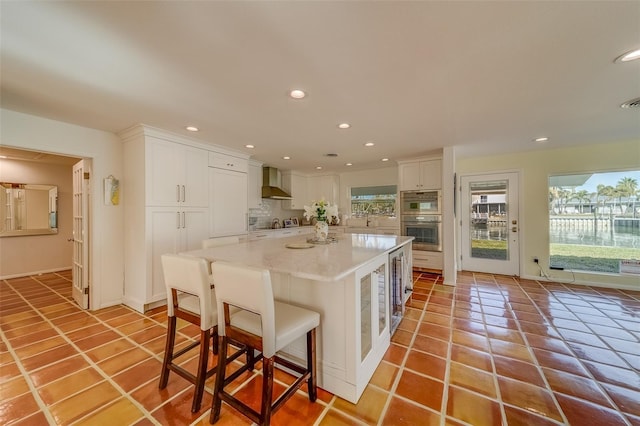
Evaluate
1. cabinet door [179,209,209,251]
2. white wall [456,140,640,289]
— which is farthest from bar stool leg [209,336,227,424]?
white wall [456,140,640,289]

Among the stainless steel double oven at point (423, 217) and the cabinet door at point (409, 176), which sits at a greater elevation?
the cabinet door at point (409, 176)

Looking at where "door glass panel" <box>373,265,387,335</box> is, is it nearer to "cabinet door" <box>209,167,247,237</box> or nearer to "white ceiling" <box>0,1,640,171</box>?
"white ceiling" <box>0,1,640,171</box>

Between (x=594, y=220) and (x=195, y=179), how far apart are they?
639cm

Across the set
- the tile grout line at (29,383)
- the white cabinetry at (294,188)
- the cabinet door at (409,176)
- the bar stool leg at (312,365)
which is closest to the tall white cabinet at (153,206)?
the tile grout line at (29,383)

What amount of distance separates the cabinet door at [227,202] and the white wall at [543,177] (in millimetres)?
4748

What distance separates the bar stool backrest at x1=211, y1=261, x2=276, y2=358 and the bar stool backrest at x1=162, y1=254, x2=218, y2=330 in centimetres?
18

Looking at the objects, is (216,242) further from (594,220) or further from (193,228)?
(594,220)

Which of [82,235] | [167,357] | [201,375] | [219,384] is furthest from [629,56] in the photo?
[82,235]

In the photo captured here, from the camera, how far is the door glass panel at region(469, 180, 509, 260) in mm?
4449

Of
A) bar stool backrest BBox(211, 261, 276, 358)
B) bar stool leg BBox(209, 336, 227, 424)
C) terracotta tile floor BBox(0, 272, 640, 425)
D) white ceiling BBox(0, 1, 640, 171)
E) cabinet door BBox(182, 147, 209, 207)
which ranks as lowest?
terracotta tile floor BBox(0, 272, 640, 425)

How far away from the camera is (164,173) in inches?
119

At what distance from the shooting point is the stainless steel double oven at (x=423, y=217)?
4441 millimetres

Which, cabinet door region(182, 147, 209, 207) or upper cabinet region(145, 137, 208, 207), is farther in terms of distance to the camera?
cabinet door region(182, 147, 209, 207)

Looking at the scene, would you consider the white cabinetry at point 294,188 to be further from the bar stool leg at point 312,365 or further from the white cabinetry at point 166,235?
the bar stool leg at point 312,365
